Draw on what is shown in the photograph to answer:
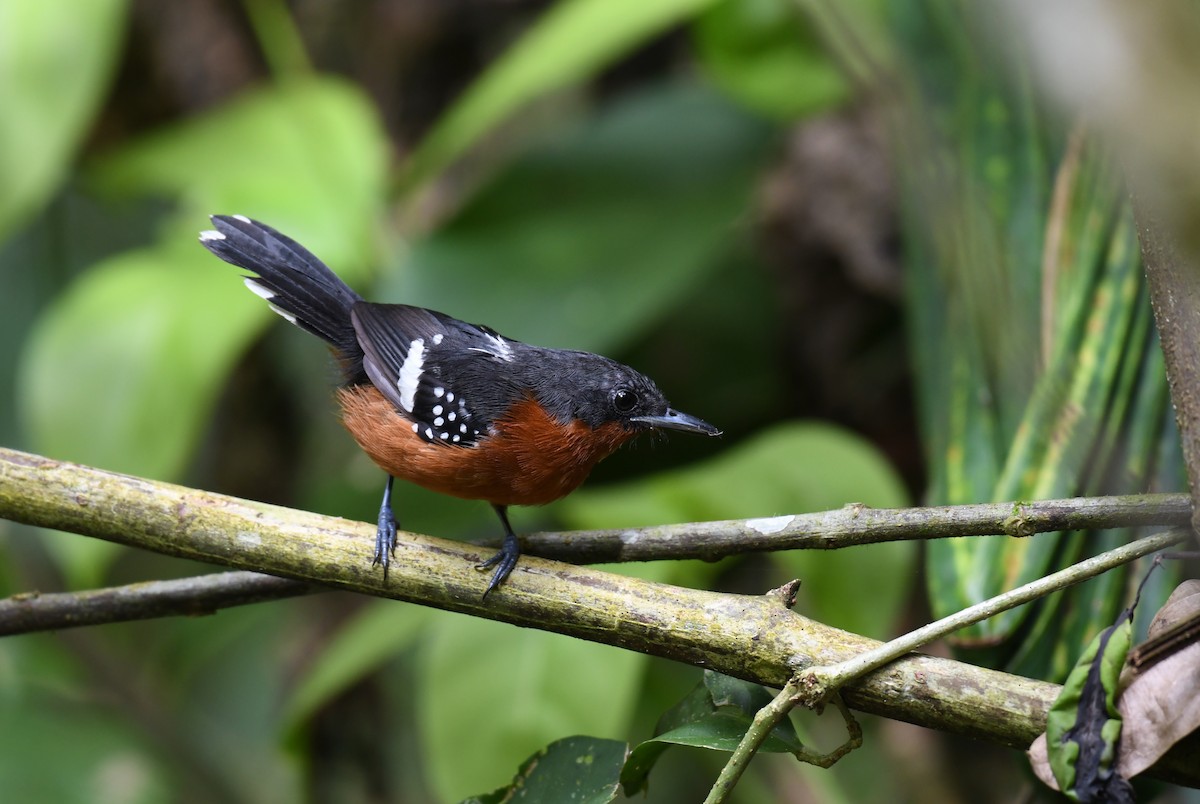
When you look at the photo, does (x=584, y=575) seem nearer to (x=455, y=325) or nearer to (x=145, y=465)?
(x=455, y=325)

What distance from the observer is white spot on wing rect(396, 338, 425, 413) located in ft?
7.82

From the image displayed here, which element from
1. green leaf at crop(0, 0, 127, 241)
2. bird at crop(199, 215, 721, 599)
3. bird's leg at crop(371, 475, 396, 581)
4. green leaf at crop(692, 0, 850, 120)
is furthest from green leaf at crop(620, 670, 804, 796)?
green leaf at crop(0, 0, 127, 241)

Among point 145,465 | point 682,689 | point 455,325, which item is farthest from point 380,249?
point 682,689

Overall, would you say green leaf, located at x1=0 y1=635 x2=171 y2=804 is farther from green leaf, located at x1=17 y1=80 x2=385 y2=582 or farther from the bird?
the bird

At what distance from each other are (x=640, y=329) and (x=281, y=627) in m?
2.18

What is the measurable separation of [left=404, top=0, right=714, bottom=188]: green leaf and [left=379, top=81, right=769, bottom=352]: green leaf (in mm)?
274

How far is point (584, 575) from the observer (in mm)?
1760

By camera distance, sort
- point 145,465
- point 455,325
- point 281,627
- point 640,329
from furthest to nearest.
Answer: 1. point 281,627
2. point 640,329
3. point 145,465
4. point 455,325

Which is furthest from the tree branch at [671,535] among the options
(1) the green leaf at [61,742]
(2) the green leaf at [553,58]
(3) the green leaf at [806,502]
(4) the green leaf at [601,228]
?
(1) the green leaf at [61,742]

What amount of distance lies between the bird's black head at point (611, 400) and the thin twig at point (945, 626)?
852 millimetres

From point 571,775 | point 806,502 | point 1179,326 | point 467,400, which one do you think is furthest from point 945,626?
point 806,502

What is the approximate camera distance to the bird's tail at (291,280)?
2.56 m

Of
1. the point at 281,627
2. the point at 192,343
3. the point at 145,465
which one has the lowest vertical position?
the point at 281,627

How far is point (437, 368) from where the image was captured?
2.44 metres
